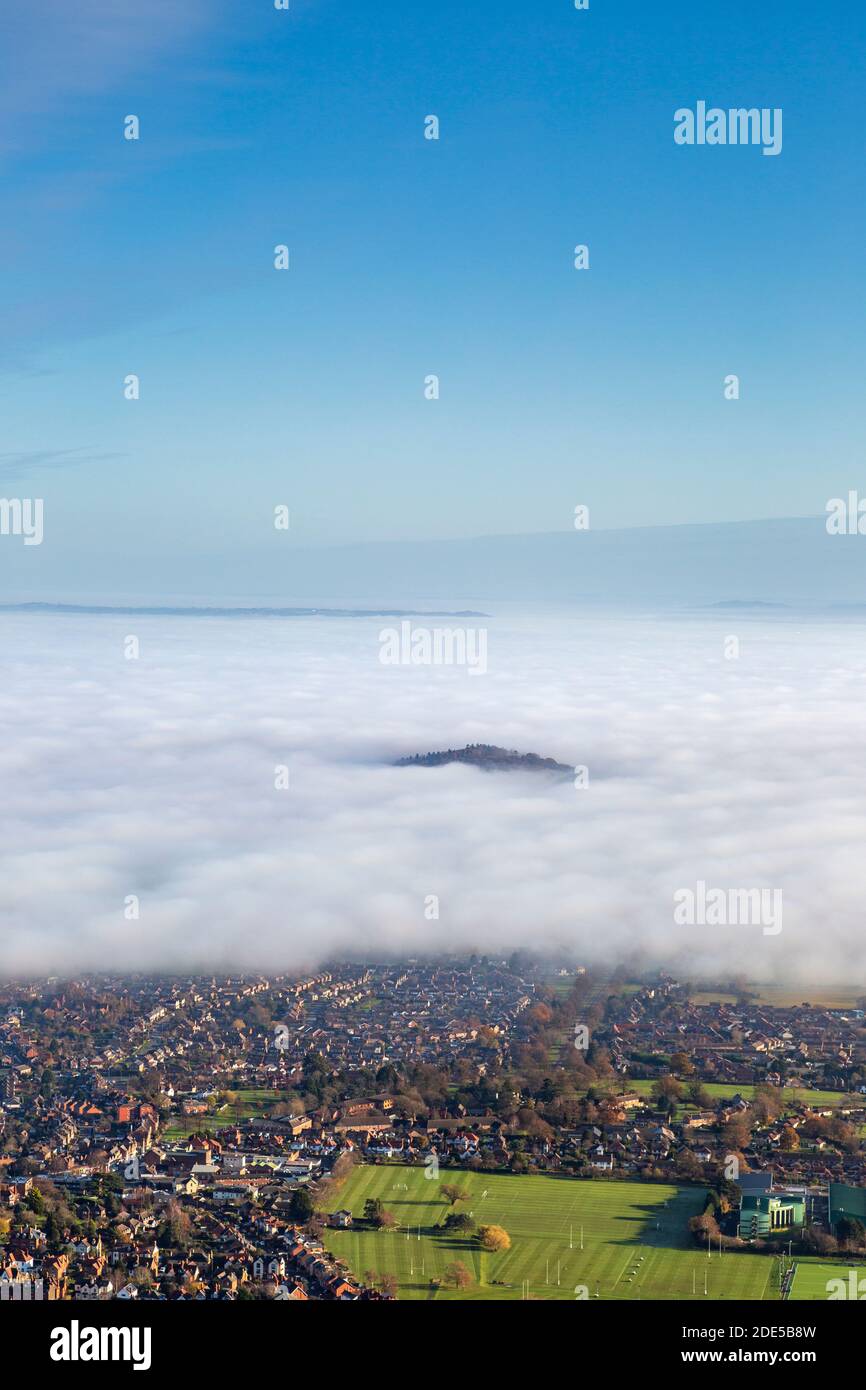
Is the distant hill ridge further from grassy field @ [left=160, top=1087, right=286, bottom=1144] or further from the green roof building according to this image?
the green roof building

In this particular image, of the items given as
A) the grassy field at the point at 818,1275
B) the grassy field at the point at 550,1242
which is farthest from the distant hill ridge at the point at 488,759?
the grassy field at the point at 818,1275

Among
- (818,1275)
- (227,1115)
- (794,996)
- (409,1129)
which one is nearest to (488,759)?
(794,996)

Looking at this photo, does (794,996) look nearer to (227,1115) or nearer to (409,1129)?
(409,1129)

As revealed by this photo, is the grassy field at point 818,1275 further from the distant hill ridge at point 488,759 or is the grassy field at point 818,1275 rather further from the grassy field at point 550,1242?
the distant hill ridge at point 488,759

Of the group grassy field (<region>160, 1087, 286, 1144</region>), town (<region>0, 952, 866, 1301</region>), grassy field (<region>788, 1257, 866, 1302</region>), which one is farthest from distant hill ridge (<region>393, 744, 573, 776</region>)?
grassy field (<region>788, 1257, 866, 1302</region>)

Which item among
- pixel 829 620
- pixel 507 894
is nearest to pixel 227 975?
pixel 507 894

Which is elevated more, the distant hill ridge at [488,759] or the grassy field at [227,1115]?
the distant hill ridge at [488,759]

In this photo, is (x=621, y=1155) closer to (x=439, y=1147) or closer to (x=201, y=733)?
(x=439, y=1147)
